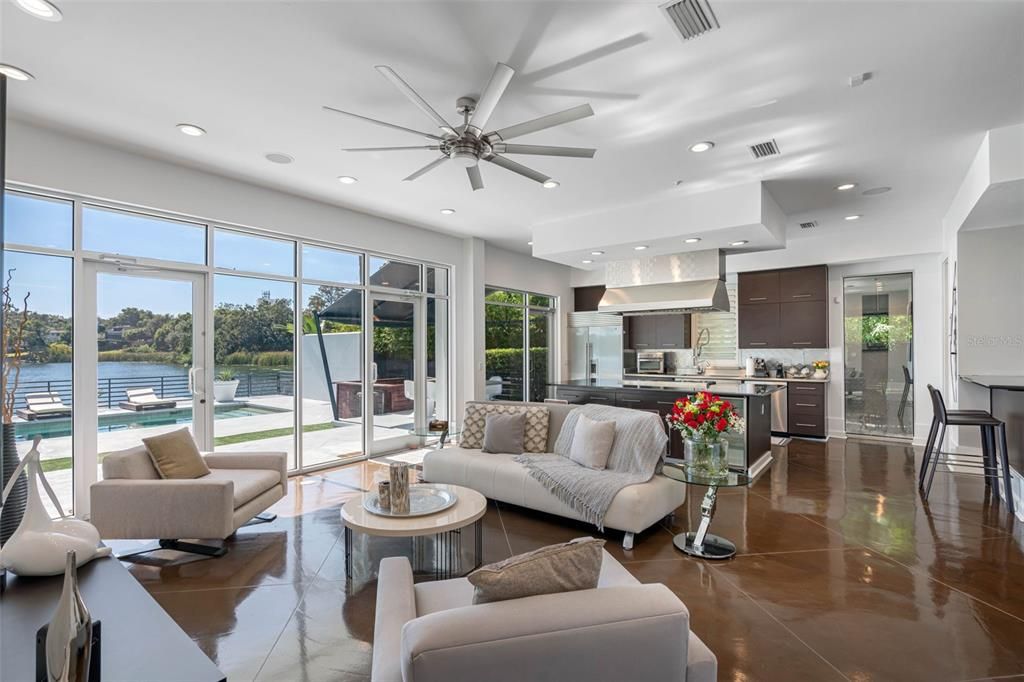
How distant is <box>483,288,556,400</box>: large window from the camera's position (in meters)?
8.02

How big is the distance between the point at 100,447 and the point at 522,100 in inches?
167

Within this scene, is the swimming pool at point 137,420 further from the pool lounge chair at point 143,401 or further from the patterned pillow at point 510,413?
the patterned pillow at point 510,413

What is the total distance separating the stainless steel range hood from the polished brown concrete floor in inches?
95.3

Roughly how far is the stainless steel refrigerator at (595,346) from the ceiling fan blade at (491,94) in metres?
6.61

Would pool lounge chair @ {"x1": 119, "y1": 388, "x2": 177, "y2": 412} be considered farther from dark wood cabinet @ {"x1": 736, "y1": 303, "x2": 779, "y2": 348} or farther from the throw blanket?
dark wood cabinet @ {"x1": 736, "y1": 303, "x2": 779, "y2": 348}

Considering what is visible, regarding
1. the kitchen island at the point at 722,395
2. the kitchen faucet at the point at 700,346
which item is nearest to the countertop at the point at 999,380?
the kitchen island at the point at 722,395

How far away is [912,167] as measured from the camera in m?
4.36

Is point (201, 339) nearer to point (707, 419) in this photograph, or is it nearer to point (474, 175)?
point (474, 175)

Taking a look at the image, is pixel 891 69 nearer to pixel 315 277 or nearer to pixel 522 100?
pixel 522 100

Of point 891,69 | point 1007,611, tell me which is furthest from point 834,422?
point 891,69

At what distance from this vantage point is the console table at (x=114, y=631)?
1.16 meters

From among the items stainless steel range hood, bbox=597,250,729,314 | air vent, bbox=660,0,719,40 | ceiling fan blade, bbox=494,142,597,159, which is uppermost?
air vent, bbox=660,0,719,40

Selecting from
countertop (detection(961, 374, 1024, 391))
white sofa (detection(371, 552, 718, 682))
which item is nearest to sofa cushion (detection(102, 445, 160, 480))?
white sofa (detection(371, 552, 718, 682))

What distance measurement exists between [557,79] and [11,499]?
3.61 meters
